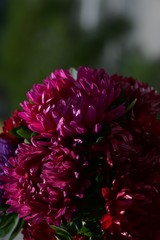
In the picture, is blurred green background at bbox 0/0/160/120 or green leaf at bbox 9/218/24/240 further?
blurred green background at bbox 0/0/160/120

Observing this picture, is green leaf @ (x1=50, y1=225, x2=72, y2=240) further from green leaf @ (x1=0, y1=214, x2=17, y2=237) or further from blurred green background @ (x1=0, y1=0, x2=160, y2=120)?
blurred green background @ (x1=0, y1=0, x2=160, y2=120)

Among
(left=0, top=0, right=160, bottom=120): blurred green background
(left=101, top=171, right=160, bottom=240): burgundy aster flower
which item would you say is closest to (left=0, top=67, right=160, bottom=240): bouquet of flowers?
(left=101, top=171, right=160, bottom=240): burgundy aster flower

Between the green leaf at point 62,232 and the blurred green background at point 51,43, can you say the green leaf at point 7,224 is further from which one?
the blurred green background at point 51,43

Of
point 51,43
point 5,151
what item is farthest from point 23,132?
point 51,43

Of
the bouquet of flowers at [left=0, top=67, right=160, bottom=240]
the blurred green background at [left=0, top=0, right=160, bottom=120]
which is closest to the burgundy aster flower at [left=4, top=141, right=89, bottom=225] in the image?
the bouquet of flowers at [left=0, top=67, right=160, bottom=240]

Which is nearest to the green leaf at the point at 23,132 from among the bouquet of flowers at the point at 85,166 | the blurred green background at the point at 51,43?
the bouquet of flowers at the point at 85,166

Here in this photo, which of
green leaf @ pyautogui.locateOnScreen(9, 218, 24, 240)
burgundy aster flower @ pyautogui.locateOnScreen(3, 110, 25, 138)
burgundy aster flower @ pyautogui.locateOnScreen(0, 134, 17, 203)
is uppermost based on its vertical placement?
burgundy aster flower @ pyautogui.locateOnScreen(3, 110, 25, 138)

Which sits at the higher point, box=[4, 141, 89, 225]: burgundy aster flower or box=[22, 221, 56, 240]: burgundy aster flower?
box=[4, 141, 89, 225]: burgundy aster flower

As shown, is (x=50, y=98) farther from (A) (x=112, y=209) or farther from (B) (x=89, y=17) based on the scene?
(B) (x=89, y=17)

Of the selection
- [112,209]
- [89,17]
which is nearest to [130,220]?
[112,209]
